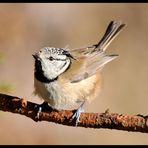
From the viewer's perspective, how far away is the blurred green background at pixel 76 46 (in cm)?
716

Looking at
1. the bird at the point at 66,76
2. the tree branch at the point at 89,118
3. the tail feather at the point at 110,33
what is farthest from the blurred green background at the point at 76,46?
the tree branch at the point at 89,118

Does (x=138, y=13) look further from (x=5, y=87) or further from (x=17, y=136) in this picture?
(x=5, y=87)

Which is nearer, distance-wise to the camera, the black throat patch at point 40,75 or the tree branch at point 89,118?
the tree branch at point 89,118

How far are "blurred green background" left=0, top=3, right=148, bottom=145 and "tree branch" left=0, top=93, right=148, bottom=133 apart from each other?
3.85m

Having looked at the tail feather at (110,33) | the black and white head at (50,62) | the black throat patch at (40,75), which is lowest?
the black throat patch at (40,75)

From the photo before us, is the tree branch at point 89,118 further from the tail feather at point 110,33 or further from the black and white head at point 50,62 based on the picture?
the tail feather at point 110,33

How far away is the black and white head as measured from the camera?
3.67 m

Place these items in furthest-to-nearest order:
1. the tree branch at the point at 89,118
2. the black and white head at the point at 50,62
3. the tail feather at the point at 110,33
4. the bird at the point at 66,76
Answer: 1. the tail feather at the point at 110,33
2. the bird at the point at 66,76
3. the black and white head at the point at 50,62
4. the tree branch at the point at 89,118

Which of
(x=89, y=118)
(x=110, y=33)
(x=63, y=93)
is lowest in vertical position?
(x=89, y=118)

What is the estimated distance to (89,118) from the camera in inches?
102

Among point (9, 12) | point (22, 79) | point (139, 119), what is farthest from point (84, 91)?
point (9, 12)

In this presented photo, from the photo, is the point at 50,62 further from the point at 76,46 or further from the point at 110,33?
the point at 76,46

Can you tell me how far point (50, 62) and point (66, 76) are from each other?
0.37 m

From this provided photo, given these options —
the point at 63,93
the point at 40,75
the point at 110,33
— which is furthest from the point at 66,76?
the point at 110,33
